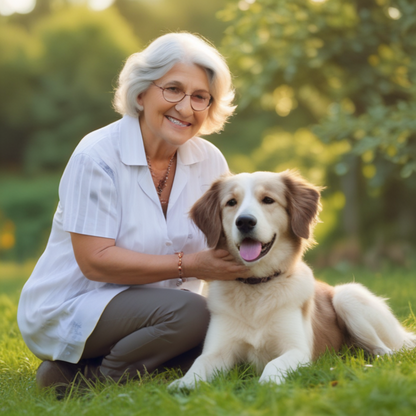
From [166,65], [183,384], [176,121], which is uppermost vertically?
[166,65]

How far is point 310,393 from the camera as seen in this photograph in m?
2.18

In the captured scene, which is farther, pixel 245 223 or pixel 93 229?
pixel 93 229

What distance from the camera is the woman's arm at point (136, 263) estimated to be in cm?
297

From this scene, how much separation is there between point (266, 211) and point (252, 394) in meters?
1.03

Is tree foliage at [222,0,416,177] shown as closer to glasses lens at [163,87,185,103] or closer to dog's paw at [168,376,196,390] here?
glasses lens at [163,87,185,103]

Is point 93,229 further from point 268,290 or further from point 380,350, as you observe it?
point 380,350

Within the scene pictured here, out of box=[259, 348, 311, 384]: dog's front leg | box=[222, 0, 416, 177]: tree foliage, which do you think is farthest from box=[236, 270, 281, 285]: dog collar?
box=[222, 0, 416, 177]: tree foliage

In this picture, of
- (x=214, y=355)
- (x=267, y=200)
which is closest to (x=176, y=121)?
(x=267, y=200)

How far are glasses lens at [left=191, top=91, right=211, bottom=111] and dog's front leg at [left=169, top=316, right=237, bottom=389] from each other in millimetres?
1239

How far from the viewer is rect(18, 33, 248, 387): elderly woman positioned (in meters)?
3.00

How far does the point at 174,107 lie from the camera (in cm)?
327

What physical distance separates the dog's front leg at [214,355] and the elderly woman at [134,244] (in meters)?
0.14

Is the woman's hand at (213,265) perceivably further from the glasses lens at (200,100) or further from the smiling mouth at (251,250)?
the glasses lens at (200,100)

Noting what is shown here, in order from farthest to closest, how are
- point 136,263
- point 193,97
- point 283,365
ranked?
1. point 193,97
2. point 136,263
3. point 283,365
